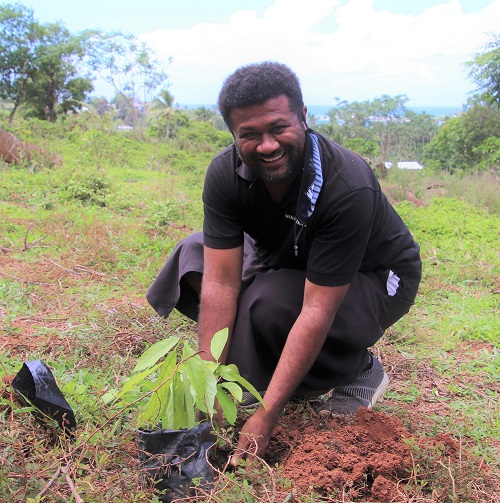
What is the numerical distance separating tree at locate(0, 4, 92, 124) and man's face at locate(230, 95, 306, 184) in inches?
783

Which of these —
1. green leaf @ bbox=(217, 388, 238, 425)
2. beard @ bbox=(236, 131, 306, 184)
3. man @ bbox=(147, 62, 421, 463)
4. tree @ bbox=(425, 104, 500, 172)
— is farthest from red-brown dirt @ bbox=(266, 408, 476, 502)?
tree @ bbox=(425, 104, 500, 172)

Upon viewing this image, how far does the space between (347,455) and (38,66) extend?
23.0 m

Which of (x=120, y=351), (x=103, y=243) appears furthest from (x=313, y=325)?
(x=103, y=243)

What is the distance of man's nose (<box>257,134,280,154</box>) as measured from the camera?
186 centimetres

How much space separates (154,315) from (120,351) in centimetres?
→ 43

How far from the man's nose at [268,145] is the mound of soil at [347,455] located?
3.17ft

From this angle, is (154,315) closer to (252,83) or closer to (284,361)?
(284,361)

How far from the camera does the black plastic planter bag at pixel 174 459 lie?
1.55 m

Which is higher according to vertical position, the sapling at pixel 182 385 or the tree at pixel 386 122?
the tree at pixel 386 122

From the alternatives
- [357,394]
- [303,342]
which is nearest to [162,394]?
[303,342]

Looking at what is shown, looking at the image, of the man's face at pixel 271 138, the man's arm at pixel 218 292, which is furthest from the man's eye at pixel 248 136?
the man's arm at pixel 218 292

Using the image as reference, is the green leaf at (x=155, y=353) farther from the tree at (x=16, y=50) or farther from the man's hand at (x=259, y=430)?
the tree at (x=16, y=50)

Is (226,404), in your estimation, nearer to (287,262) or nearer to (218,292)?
(218,292)

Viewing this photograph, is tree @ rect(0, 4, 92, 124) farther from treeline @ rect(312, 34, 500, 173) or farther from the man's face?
the man's face
